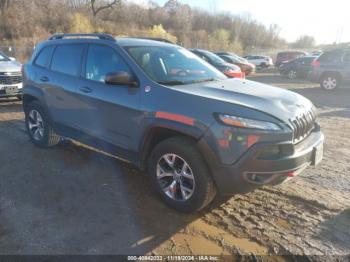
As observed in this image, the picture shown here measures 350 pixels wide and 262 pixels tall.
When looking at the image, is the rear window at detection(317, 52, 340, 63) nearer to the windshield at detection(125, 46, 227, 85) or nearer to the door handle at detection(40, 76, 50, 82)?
the windshield at detection(125, 46, 227, 85)

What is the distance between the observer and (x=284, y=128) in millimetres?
2918

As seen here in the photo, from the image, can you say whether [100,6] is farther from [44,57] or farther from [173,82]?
[173,82]

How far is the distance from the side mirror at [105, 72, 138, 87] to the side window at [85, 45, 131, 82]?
0.64 ft

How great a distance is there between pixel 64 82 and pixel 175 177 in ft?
7.36

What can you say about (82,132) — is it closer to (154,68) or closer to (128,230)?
(154,68)

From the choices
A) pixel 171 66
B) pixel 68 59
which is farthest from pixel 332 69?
pixel 68 59

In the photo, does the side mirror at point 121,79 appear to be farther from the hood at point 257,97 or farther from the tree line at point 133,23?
the tree line at point 133,23

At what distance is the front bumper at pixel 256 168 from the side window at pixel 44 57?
10.6 ft

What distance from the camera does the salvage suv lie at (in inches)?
115

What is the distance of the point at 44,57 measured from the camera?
202 inches

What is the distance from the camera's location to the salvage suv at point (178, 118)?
2914mm

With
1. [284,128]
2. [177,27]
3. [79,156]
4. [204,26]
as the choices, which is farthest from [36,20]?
[284,128]

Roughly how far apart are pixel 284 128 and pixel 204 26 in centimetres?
6932

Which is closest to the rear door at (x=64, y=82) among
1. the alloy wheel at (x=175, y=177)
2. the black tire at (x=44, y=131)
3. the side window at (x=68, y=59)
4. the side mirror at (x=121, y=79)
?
the side window at (x=68, y=59)
